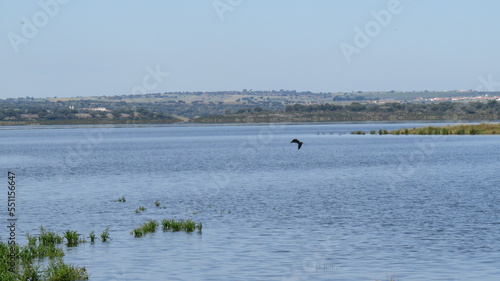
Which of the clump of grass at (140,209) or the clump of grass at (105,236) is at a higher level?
the clump of grass at (105,236)

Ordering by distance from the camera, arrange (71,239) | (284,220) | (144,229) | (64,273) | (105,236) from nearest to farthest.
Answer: (64,273) < (71,239) < (105,236) < (144,229) < (284,220)

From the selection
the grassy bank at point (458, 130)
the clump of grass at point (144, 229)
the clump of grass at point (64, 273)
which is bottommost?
the grassy bank at point (458, 130)

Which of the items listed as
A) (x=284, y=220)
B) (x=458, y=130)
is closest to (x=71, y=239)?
(x=284, y=220)

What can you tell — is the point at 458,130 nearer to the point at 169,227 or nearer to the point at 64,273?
the point at 169,227

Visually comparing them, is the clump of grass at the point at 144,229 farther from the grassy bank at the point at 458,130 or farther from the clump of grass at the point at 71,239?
the grassy bank at the point at 458,130

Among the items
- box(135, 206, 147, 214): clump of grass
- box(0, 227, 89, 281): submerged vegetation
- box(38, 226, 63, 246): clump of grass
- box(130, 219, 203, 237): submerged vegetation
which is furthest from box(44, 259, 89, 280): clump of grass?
box(135, 206, 147, 214): clump of grass

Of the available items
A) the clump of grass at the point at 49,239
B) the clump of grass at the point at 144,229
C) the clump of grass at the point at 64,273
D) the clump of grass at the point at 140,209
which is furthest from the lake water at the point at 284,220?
the clump of grass at the point at 49,239

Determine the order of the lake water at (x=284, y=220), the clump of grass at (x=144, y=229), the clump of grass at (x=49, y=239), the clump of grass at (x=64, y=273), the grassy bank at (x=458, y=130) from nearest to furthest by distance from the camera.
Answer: the clump of grass at (x=64, y=273)
the lake water at (x=284, y=220)
the clump of grass at (x=49, y=239)
the clump of grass at (x=144, y=229)
the grassy bank at (x=458, y=130)

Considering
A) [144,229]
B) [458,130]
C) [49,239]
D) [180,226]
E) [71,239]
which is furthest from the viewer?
[458,130]

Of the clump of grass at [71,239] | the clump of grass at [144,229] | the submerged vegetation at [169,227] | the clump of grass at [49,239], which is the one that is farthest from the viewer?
the submerged vegetation at [169,227]

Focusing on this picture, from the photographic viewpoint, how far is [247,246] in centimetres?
3097

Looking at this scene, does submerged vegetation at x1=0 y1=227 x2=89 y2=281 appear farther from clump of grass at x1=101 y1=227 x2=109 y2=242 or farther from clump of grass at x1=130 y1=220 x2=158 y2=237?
clump of grass at x1=130 y1=220 x2=158 y2=237

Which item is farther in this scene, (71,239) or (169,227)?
(169,227)

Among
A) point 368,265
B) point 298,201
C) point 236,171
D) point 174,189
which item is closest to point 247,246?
point 368,265
